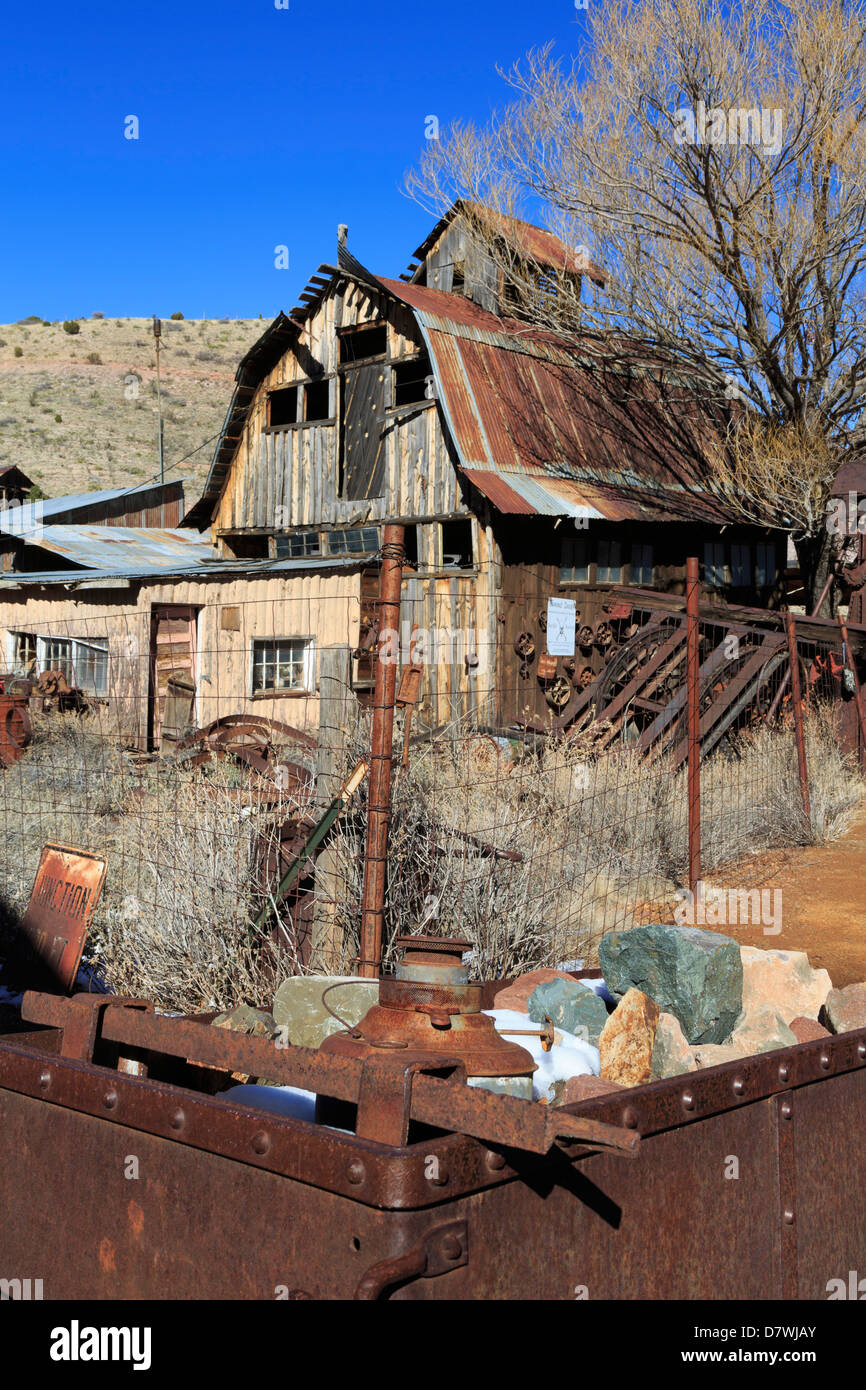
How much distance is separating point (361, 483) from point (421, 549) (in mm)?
2120

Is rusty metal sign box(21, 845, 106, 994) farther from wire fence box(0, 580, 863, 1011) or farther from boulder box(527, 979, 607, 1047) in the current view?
boulder box(527, 979, 607, 1047)

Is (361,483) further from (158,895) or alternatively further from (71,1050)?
(71,1050)

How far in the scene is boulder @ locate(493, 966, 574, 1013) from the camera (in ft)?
14.9

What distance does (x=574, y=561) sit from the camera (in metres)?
18.9

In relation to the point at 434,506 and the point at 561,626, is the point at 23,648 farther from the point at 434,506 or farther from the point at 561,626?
the point at 561,626

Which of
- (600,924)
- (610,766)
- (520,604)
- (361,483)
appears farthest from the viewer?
(361,483)

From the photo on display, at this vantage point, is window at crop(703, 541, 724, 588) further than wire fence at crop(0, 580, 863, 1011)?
Yes

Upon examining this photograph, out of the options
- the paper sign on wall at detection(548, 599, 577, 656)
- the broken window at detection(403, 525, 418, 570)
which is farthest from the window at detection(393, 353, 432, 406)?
the paper sign on wall at detection(548, 599, 577, 656)

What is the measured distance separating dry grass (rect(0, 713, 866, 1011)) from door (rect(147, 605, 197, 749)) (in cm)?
971

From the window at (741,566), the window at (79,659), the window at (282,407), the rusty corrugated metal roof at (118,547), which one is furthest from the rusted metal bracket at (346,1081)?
the window at (741,566)

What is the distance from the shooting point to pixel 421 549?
1869cm

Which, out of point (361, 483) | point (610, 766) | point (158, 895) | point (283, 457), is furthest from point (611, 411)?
point (158, 895)

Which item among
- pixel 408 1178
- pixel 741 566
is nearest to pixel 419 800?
pixel 408 1178

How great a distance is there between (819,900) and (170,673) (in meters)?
14.5
